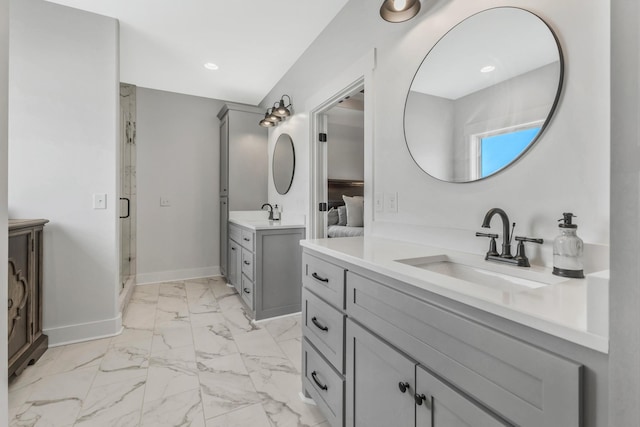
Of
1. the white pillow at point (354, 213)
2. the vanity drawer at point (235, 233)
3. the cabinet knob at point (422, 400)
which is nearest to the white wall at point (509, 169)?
the cabinet knob at point (422, 400)

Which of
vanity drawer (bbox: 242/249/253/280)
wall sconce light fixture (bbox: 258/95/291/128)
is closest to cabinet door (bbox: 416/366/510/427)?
vanity drawer (bbox: 242/249/253/280)

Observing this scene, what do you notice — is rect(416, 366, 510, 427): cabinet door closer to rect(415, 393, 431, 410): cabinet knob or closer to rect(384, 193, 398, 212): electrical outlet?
rect(415, 393, 431, 410): cabinet knob

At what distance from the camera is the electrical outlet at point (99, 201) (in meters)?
2.33

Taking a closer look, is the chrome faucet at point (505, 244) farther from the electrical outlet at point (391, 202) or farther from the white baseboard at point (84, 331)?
the white baseboard at point (84, 331)

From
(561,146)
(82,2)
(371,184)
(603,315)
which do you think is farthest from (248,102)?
(603,315)

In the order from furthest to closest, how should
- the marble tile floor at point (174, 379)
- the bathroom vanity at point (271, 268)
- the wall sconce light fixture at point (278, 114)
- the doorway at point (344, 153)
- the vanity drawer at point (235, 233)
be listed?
the doorway at point (344, 153), the vanity drawer at point (235, 233), the wall sconce light fixture at point (278, 114), the bathroom vanity at point (271, 268), the marble tile floor at point (174, 379)

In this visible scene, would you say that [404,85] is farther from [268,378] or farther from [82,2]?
[82,2]

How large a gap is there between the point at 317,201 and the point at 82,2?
7.71ft

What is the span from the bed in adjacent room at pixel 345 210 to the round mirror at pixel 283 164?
939 millimetres

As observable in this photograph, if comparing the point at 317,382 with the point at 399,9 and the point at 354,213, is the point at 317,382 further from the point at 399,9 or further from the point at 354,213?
the point at 354,213

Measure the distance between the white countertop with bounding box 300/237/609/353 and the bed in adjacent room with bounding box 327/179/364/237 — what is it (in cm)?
237

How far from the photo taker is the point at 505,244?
3.52ft

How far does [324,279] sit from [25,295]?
6.73 feet

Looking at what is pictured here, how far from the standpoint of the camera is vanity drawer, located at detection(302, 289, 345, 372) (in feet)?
4.06
